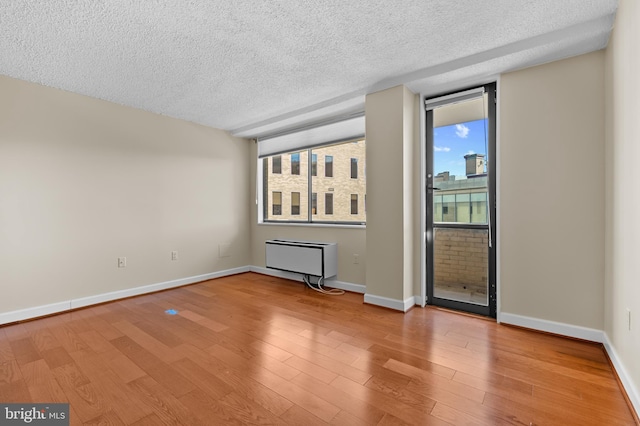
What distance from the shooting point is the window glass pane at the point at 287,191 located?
457 centimetres

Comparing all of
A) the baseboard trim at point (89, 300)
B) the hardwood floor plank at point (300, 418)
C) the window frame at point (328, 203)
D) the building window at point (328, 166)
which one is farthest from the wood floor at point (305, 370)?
the building window at point (328, 166)

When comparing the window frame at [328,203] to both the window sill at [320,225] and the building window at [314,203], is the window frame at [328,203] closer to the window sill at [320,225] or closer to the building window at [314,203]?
the building window at [314,203]

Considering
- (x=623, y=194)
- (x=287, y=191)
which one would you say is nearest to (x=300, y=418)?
(x=623, y=194)

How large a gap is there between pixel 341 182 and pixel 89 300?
3.50 metres

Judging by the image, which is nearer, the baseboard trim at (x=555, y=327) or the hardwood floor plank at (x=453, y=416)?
the hardwood floor plank at (x=453, y=416)

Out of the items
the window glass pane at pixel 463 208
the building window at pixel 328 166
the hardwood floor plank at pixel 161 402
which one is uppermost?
the building window at pixel 328 166

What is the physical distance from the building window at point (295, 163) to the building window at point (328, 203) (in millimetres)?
669

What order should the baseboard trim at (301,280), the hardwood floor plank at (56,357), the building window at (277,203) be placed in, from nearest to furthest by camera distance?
the hardwood floor plank at (56,357), the baseboard trim at (301,280), the building window at (277,203)

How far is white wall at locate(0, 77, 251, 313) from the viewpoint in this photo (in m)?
2.89

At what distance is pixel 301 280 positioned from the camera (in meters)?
4.36

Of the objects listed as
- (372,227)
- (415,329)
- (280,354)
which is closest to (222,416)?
(280,354)

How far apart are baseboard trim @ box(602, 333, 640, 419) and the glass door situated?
32.9 inches

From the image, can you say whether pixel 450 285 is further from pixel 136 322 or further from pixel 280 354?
pixel 136 322

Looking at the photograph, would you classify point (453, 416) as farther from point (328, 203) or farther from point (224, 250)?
point (224, 250)
